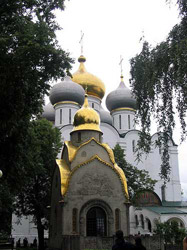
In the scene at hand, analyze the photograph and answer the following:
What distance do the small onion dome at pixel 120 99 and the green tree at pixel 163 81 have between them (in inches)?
1011

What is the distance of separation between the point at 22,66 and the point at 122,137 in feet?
74.7

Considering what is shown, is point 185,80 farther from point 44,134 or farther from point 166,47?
point 44,134

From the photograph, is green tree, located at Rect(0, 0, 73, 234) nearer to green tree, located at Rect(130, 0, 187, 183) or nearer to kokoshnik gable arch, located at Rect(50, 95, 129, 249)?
green tree, located at Rect(130, 0, 187, 183)

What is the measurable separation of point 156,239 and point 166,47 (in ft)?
40.2

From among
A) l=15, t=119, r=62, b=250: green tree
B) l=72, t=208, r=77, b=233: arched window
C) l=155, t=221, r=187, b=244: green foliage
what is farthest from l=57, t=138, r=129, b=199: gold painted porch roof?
l=155, t=221, r=187, b=244: green foliage

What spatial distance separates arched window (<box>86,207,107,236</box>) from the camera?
54.2ft

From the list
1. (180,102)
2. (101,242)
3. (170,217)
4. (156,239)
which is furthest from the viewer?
(170,217)

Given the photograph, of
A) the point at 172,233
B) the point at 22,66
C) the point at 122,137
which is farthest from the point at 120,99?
the point at 22,66

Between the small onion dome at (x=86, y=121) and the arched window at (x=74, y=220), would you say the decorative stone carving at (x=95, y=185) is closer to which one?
the arched window at (x=74, y=220)

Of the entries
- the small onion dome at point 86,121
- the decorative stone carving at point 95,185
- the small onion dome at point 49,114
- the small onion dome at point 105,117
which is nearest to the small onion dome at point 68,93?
the small onion dome at point 49,114

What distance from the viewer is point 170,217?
82.5ft

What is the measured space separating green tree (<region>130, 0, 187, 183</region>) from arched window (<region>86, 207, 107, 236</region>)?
9556 mm

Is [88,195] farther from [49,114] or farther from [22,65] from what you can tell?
[49,114]

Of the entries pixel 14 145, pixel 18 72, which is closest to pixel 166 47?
pixel 18 72
